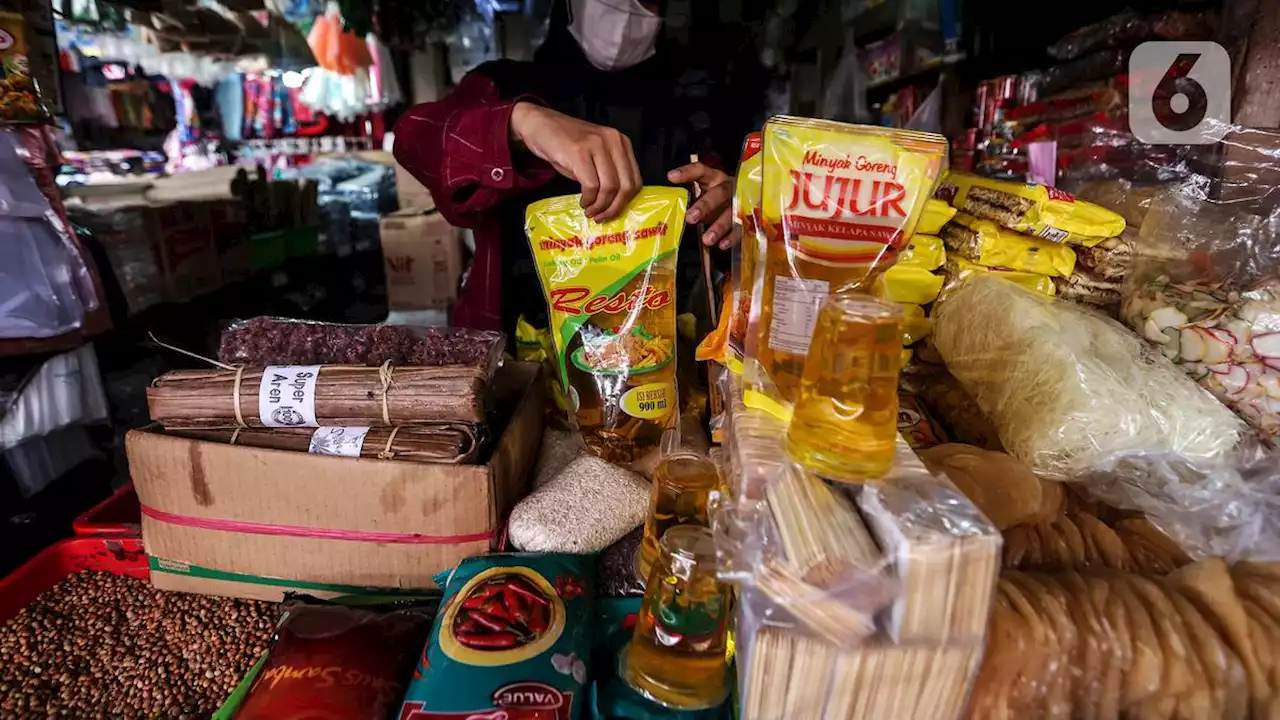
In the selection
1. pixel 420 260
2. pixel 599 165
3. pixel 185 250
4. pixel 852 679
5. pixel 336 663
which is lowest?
pixel 336 663

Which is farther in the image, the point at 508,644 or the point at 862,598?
the point at 508,644

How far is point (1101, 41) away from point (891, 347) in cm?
Result: 136

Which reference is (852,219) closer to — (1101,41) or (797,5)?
(1101,41)

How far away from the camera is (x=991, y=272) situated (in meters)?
1.08

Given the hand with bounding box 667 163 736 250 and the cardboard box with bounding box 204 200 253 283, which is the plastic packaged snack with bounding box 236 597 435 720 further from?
the cardboard box with bounding box 204 200 253 283

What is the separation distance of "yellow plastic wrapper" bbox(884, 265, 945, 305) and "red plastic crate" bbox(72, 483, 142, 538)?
4.29 ft

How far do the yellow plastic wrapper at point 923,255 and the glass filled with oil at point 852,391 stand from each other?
A: 0.55 meters

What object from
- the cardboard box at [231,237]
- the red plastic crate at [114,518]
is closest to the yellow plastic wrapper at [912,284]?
the red plastic crate at [114,518]

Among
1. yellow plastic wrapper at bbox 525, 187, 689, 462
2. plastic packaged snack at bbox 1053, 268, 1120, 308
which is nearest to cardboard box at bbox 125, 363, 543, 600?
yellow plastic wrapper at bbox 525, 187, 689, 462

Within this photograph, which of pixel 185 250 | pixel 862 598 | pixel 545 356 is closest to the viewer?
pixel 862 598

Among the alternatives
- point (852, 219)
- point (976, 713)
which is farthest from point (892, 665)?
point (852, 219)

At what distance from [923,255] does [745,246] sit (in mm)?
424

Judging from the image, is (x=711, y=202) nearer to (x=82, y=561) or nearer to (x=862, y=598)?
(x=862, y=598)

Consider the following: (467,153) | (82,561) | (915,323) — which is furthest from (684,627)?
(82,561)
